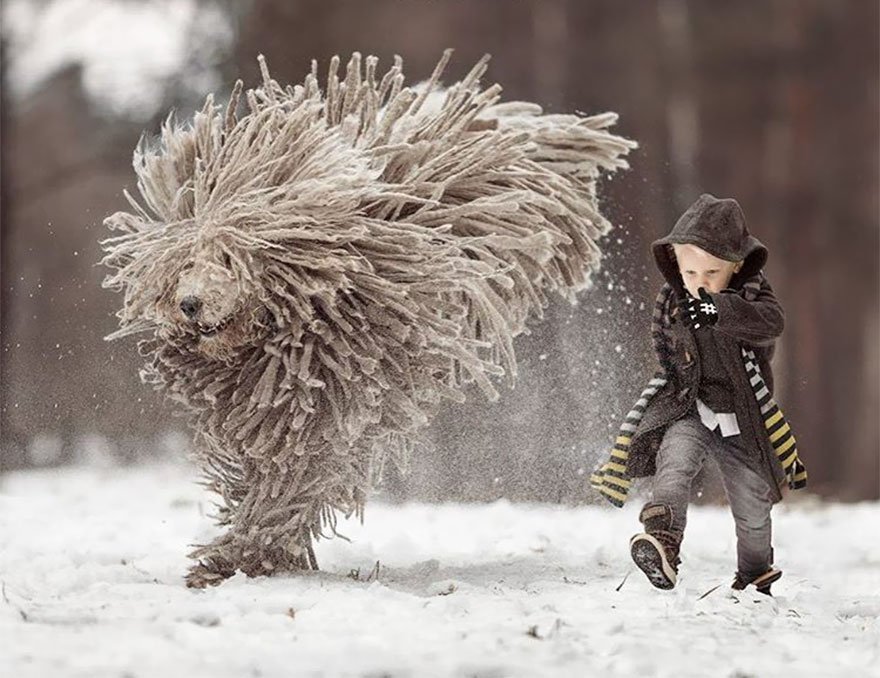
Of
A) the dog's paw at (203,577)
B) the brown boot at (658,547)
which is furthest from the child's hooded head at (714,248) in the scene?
the dog's paw at (203,577)

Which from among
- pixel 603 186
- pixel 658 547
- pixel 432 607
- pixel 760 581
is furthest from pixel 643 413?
pixel 603 186

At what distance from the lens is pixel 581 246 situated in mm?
4816

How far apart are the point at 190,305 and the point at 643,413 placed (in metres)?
1.44

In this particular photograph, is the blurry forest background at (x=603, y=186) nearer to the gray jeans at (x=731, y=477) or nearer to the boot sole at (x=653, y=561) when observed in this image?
the gray jeans at (x=731, y=477)

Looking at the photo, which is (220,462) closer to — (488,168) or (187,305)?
(187,305)

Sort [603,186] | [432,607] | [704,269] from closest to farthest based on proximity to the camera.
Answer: [432,607], [704,269], [603,186]

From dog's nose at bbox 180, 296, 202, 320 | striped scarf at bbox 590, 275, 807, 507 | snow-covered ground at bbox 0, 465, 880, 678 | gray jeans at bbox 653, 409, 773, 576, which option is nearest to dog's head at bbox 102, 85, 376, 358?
dog's nose at bbox 180, 296, 202, 320

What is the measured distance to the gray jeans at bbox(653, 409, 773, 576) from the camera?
4.05 m

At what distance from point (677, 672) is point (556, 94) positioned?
27.5 feet

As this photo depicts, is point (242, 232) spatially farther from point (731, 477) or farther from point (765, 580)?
point (765, 580)

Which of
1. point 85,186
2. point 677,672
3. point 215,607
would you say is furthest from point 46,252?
point 677,672

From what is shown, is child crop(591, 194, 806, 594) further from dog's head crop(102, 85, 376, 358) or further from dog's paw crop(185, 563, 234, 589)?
dog's paw crop(185, 563, 234, 589)

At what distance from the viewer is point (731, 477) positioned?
411cm

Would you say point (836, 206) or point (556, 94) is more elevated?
point (556, 94)
